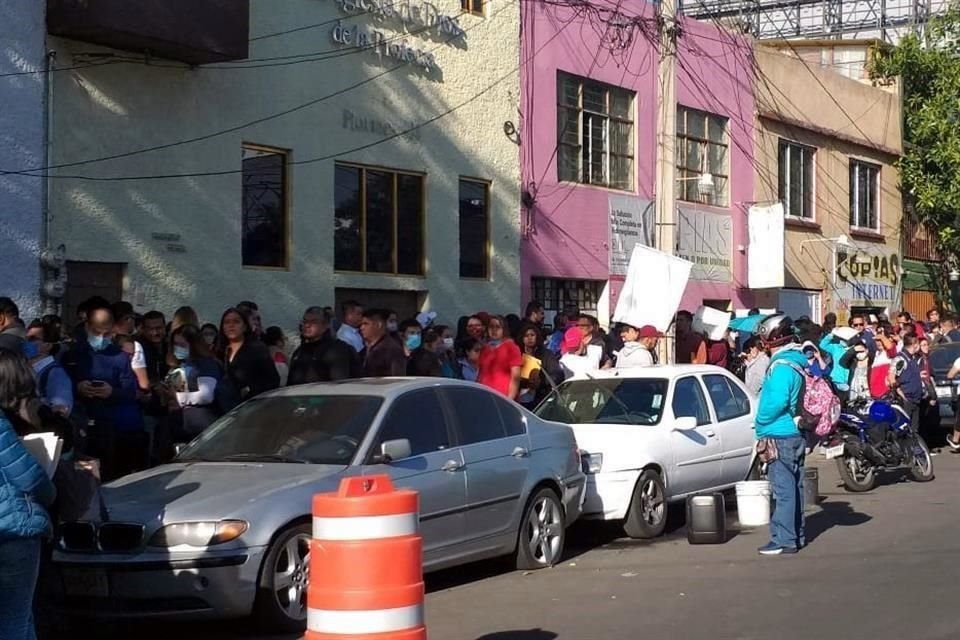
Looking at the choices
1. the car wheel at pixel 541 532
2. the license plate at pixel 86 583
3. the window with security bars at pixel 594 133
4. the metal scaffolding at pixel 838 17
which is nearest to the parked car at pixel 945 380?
the window with security bars at pixel 594 133

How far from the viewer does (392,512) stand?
20.0 feet

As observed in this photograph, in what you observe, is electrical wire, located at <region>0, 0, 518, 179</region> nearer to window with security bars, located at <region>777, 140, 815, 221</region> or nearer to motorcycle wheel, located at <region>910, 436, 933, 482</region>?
motorcycle wheel, located at <region>910, 436, 933, 482</region>

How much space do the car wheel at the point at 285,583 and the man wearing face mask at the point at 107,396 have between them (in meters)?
2.77

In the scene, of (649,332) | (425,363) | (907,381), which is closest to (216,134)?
(425,363)

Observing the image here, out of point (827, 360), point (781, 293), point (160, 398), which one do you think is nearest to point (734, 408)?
point (827, 360)

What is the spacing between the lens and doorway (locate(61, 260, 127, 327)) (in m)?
14.1

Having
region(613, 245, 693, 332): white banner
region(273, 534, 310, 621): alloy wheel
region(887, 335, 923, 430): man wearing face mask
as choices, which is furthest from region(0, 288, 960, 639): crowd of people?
region(273, 534, 310, 621): alloy wheel

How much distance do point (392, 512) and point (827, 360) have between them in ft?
38.2

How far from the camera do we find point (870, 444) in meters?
15.2

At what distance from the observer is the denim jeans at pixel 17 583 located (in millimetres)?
5867

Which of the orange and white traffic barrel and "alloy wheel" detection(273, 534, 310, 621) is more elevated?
the orange and white traffic barrel

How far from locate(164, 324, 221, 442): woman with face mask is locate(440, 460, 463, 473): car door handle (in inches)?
109

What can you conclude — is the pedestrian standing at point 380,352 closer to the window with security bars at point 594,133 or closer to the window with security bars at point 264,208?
the window with security bars at point 264,208

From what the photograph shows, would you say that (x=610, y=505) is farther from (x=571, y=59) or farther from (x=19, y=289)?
(x=571, y=59)
